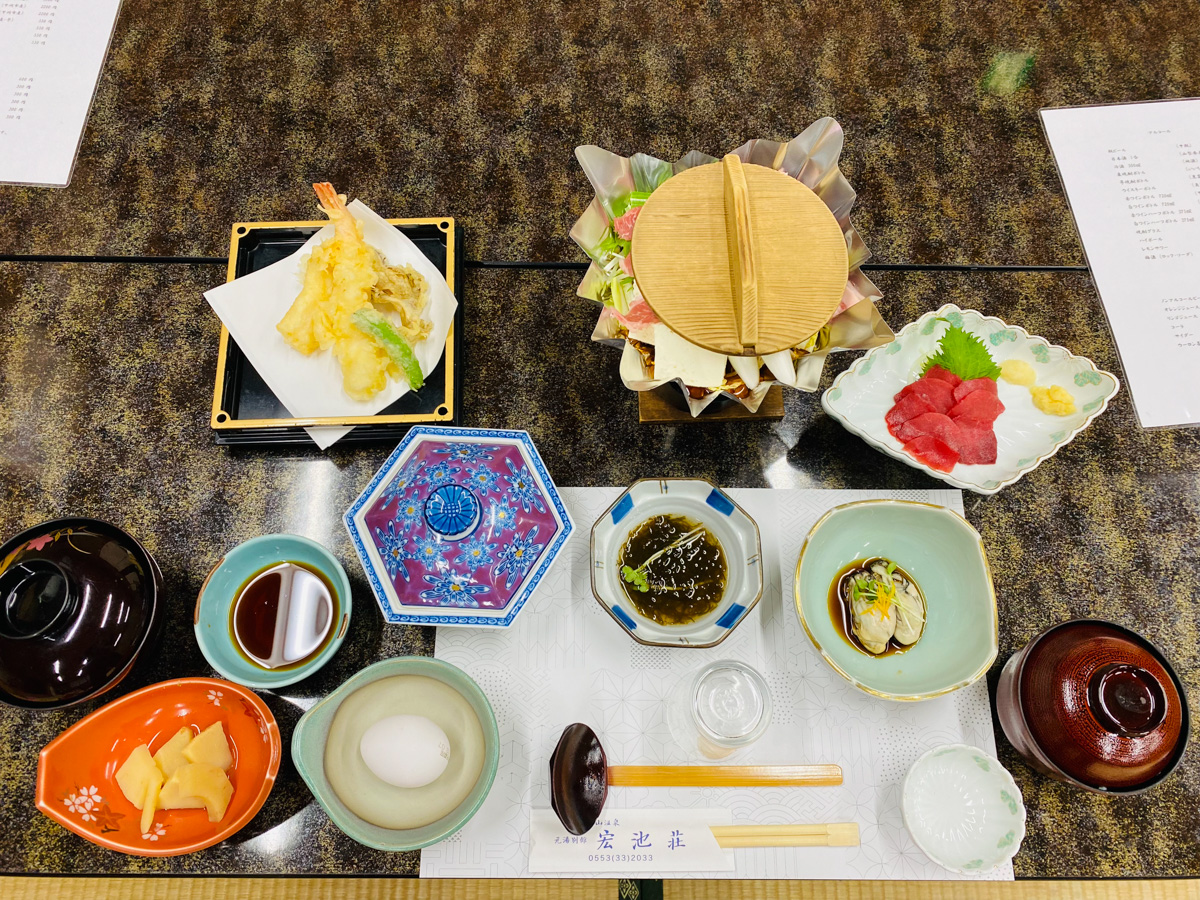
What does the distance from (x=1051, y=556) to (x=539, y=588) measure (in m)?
1.17

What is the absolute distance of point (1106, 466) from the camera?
157 centimetres

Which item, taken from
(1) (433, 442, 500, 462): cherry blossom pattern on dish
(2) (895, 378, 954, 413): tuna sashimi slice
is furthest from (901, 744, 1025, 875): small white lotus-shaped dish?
(1) (433, 442, 500, 462): cherry blossom pattern on dish

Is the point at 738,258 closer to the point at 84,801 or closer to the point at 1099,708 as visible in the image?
the point at 1099,708

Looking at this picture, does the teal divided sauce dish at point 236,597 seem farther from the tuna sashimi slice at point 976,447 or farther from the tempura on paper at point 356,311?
the tuna sashimi slice at point 976,447

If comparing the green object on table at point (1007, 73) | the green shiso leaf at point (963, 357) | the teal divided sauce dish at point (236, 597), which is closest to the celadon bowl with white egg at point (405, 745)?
the teal divided sauce dish at point (236, 597)

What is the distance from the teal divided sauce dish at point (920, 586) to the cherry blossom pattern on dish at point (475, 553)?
632mm

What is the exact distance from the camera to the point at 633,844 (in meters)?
1.29

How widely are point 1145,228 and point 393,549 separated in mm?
2046

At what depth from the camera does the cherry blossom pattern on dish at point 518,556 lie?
1375mm

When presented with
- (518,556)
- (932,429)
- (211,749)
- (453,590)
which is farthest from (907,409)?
(211,749)

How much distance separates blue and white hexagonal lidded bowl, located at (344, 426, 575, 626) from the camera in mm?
1325

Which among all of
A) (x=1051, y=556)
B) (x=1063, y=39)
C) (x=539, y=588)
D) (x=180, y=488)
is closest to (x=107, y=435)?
(x=180, y=488)

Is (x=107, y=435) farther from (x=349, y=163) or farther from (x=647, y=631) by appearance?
(x=647, y=631)

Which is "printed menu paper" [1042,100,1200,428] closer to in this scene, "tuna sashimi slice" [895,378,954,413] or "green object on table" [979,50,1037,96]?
"green object on table" [979,50,1037,96]
